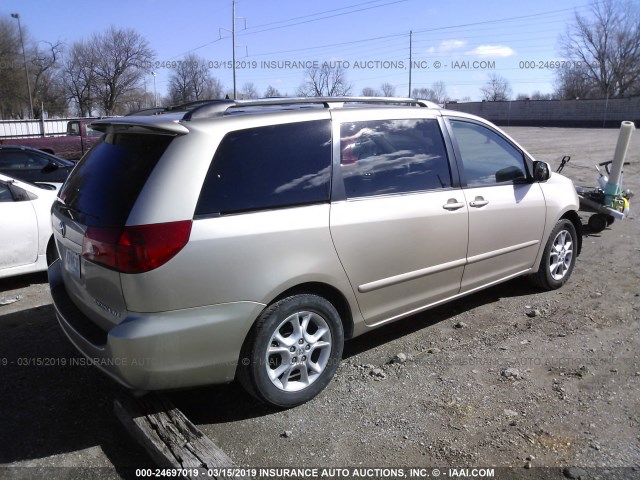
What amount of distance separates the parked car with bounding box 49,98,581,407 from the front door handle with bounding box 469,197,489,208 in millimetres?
30

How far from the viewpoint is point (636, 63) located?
7275cm

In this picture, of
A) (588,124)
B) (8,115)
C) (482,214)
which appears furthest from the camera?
(8,115)

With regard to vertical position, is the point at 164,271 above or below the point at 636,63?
below

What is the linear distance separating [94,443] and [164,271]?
1.16 m

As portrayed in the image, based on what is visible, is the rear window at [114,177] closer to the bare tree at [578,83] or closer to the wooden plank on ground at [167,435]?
the wooden plank on ground at [167,435]

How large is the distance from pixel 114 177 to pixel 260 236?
91 centimetres

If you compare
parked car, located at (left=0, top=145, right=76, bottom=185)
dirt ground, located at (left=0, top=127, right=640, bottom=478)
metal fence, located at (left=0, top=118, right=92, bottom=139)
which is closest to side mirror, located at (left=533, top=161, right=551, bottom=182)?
dirt ground, located at (left=0, top=127, right=640, bottom=478)

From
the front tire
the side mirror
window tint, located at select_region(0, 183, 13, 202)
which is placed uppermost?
the side mirror

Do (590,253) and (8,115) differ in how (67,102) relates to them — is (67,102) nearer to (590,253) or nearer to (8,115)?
(8,115)

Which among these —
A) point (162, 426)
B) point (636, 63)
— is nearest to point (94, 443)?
point (162, 426)

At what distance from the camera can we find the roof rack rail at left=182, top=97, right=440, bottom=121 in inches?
127

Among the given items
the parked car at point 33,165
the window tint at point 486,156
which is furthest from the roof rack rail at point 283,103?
the parked car at point 33,165

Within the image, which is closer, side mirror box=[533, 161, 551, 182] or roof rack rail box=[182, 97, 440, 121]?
roof rack rail box=[182, 97, 440, 121]

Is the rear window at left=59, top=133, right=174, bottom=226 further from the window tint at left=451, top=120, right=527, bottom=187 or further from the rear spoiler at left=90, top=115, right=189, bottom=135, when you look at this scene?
the window tint at left=451, top=120, right=527, bottom=187
